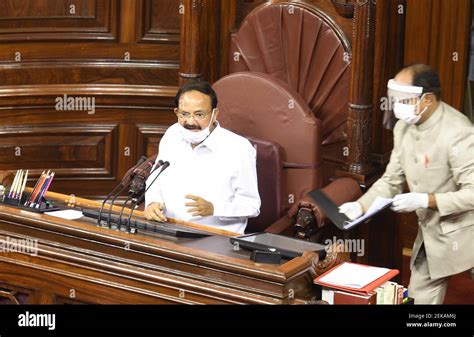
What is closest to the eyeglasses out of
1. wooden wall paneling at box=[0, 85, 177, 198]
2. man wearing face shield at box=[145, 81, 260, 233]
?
man wearing face shield at box=[145, 81, 260, 233]

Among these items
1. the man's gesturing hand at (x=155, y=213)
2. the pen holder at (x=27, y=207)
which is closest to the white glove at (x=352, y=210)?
the man's gesturing hand at (x=155, y=213)

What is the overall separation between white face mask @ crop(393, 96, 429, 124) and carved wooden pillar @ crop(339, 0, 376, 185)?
91 cm

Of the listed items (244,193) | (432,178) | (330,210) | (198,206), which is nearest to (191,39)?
(244,193)

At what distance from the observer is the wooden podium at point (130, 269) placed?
3.51 metres

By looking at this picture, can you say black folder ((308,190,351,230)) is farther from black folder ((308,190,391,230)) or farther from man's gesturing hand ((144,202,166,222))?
man's gesturing hand ((144,202,166,222))

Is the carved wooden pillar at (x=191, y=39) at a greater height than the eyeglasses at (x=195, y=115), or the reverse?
the carved wooden pillar at (x=191, y=39)

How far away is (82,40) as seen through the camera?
6012 mm

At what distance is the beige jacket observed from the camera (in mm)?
3845

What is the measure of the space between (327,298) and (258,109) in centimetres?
156

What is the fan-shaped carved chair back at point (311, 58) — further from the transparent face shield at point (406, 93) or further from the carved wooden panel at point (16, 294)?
the carved wooden panel at point (16, 294)

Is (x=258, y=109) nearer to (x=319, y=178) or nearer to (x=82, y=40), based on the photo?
(x=319, y=178)

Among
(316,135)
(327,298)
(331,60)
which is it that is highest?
(331,60)
